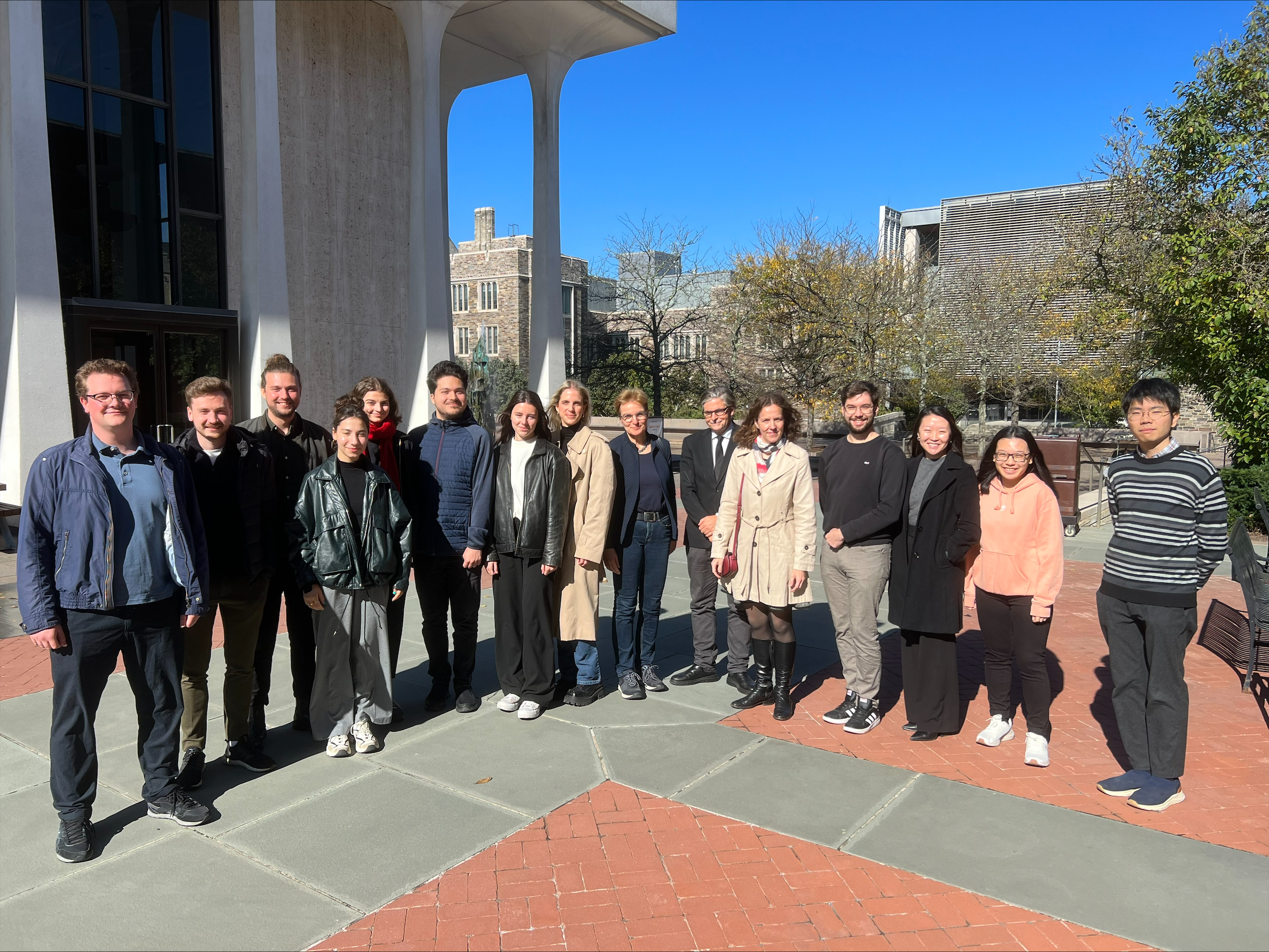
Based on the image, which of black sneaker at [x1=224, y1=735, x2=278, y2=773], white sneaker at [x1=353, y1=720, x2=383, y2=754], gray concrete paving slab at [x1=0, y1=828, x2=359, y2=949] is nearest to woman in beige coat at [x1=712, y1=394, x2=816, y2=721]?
white sneaker at [x1=353, y1=720, x2=383, y2=754]

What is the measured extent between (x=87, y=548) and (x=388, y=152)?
488 inches

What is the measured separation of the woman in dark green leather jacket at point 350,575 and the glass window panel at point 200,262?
879 cm

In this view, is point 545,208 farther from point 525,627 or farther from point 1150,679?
point 1150,679

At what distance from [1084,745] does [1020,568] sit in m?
1.17

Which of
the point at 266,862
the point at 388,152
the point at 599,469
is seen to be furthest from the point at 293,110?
the point at 266,862

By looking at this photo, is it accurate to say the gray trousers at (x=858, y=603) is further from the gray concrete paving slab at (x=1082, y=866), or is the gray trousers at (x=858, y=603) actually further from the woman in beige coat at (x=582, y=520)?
the woman in beige coat at (x=582, y=520)

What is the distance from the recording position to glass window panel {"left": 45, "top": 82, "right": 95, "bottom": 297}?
10477mm

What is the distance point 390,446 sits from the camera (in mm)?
4945

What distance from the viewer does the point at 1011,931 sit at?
3.09 metres

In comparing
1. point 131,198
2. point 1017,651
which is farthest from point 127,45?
point 1017,651

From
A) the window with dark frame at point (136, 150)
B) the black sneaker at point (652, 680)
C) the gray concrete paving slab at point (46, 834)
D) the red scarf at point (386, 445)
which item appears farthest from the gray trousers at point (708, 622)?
the window with dark frame at point (136, 150)

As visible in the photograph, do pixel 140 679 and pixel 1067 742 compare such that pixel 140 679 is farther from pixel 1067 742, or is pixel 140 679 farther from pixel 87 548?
pixel 1067 742

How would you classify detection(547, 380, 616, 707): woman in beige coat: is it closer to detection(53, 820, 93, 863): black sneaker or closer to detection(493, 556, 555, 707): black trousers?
detection(493, 556, 555, 707): black trousers

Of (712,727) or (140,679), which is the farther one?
(712,727)
